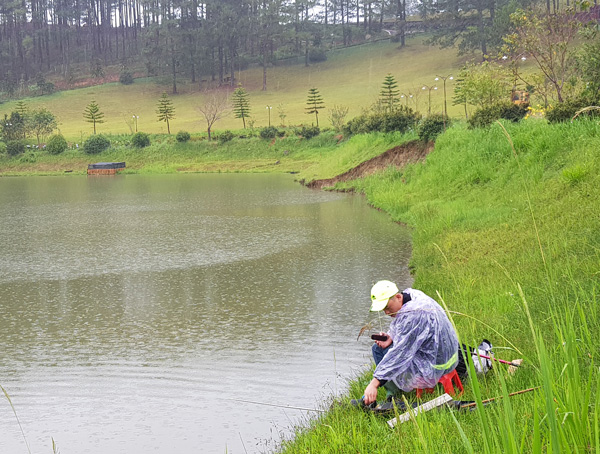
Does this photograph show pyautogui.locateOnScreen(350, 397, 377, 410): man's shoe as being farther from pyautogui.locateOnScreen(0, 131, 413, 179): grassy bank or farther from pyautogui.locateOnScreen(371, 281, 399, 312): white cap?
pyautogui.locateOnScreen(0, 131, 413, 179): grassy bank

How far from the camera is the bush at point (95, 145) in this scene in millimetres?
62969

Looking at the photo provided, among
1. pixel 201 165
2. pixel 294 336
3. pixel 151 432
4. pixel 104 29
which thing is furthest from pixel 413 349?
pixel 104 29

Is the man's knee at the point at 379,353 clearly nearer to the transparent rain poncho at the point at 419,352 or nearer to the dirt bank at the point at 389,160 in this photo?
the transparent rain poncho at the point at 419,352

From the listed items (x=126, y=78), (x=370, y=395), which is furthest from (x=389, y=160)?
(x=126, y=78)

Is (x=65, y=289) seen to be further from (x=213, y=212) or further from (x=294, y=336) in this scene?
(x=213, y=212)

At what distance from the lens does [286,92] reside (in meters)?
90.5

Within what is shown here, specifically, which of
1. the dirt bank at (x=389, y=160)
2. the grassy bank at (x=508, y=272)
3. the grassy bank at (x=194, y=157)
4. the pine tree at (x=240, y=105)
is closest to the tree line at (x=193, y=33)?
the pine tree at (x=240, y=105)

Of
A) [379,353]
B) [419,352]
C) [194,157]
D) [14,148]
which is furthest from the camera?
[14,148]

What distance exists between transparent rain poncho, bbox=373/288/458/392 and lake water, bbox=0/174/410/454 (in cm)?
143

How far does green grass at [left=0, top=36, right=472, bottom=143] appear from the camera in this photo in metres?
77.1

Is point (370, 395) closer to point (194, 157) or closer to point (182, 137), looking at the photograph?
point (194, 157)

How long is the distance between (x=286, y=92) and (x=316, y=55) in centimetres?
1105

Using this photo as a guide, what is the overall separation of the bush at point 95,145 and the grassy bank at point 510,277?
40.4 meters

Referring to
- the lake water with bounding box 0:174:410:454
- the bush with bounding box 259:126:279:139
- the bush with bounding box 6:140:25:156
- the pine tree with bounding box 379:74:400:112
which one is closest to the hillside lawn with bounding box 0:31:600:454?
the lake water with bounding box 0:174:410:454
